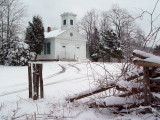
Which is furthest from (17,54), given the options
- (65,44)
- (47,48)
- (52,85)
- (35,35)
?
(52,85)

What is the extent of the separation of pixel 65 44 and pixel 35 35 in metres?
5.64

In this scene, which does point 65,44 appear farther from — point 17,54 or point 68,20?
point 17,54

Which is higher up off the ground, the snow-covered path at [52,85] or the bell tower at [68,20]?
the bell tower at [68,20]

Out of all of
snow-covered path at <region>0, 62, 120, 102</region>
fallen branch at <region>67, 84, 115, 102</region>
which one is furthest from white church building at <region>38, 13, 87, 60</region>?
fallen branch at <region>67, 84, 115, 102</region>

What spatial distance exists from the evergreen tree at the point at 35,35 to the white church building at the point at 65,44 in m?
2.52

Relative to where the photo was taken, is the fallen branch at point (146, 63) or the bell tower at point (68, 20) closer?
the fallen branch at point (146, 63)

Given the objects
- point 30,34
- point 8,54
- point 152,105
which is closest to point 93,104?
point 152,105

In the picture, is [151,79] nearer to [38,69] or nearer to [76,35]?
[38,69]

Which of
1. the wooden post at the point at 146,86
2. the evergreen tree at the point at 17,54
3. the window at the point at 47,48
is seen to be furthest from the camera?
the window at the point at 47,48

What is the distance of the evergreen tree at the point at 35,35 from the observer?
980 inches

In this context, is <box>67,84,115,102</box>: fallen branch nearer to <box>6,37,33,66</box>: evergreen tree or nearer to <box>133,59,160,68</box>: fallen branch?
<box>133,59,160,68</box>: fallen branch

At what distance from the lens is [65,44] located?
28422 millimetres

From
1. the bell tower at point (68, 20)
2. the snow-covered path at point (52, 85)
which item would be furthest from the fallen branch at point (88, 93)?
the bell tower at point (68, 20)

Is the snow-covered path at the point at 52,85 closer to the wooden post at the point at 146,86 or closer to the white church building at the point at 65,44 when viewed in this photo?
the wooden post at the point at 146,86
